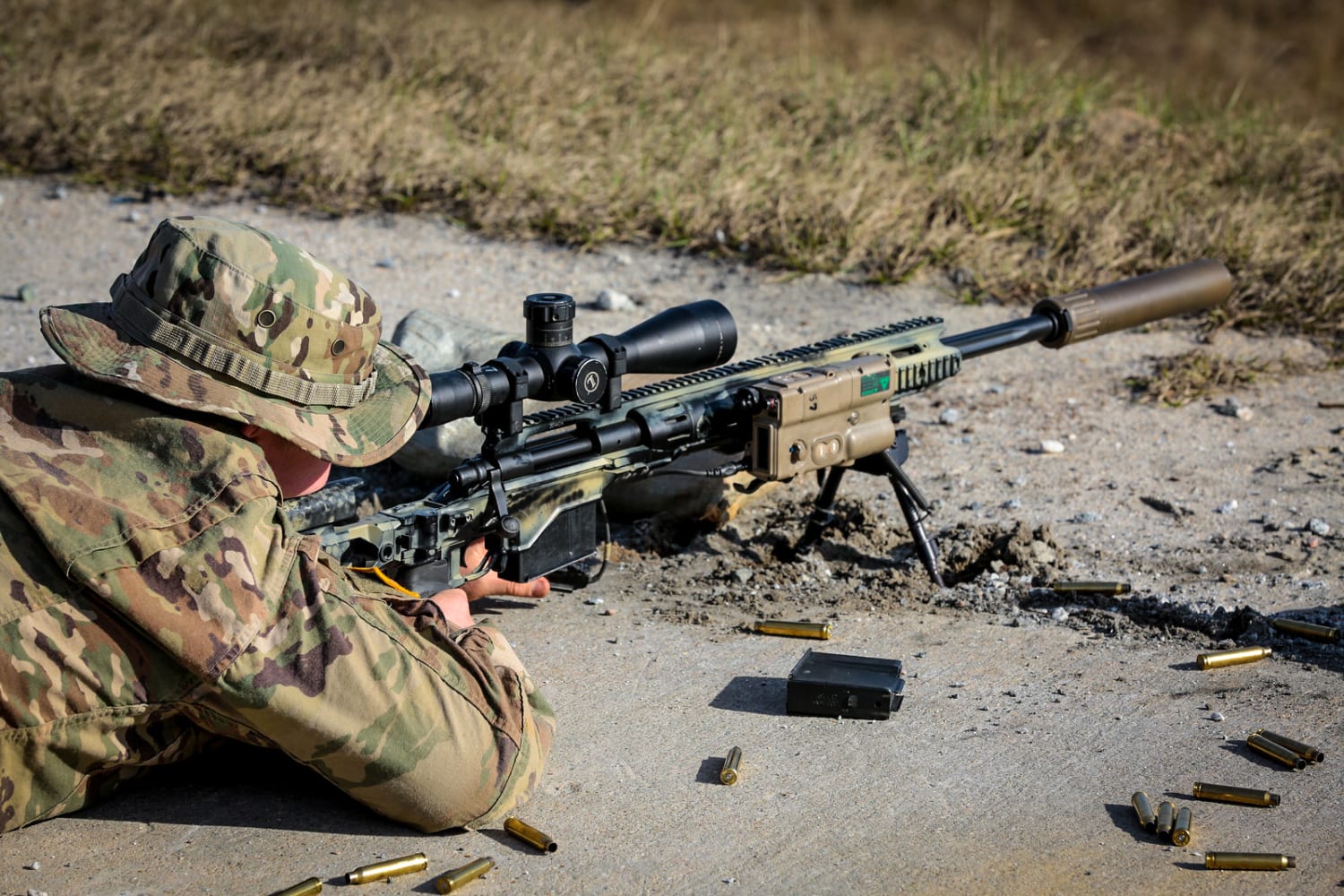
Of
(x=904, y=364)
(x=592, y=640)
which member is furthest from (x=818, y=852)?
(x=904, y=364)

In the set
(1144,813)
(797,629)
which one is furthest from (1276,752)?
(797,629)

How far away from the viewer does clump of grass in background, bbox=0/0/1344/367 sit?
26.1 ft

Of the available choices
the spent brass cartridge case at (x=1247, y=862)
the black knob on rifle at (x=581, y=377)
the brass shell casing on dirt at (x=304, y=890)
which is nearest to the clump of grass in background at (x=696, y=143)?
the black knob on rifle at (x=581, y=377)

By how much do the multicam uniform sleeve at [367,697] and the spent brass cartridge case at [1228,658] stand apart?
2179 millimetres

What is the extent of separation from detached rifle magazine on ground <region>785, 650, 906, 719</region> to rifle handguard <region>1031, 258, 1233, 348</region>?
6.24 ft

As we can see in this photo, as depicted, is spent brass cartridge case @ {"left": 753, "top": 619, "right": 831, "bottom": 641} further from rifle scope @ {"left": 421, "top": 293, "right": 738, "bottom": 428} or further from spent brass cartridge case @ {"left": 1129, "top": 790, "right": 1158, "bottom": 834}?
spent brass cartridge case @ {"left": 1129, "top": 790, "right": 1158, "bottom": 834}

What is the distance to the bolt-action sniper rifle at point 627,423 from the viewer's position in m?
4.10

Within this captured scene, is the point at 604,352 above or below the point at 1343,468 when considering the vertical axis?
above

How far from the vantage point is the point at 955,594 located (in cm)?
507

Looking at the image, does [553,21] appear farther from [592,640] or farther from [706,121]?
[592,640]

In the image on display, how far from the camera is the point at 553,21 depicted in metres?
11.5

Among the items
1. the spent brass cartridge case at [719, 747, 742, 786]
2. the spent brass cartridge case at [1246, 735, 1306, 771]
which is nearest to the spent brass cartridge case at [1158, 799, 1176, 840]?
the spent brass cartridge case at [1246, 735, 1306, 771]

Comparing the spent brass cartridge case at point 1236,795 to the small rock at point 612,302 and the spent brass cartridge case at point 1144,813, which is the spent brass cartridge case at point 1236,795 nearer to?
the spent brass cartridge case at point 1144,813

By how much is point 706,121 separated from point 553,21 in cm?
279
